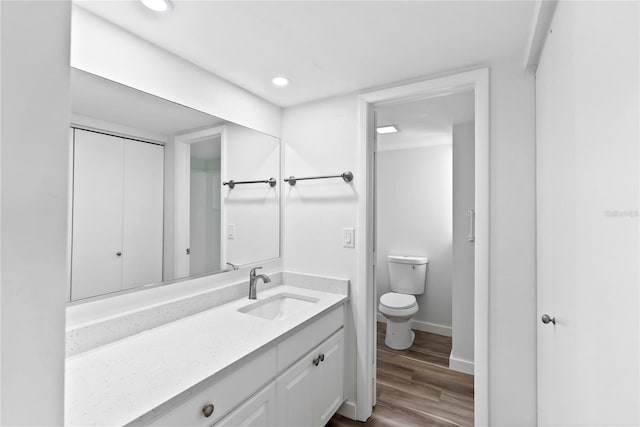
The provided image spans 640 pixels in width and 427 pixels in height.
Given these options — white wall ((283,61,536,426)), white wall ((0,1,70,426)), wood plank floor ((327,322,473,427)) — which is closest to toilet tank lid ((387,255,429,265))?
wood plank floor ((327,322,473,427))

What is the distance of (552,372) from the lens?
46.0 inches

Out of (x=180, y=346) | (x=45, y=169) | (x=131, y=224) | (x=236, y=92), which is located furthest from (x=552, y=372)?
(x=236, y=92)

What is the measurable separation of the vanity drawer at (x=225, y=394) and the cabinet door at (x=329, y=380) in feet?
1.52

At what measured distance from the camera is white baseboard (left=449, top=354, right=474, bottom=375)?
8.65 ft

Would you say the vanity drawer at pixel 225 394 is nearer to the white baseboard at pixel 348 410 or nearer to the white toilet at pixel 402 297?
the white baseboard at pixel 348 410

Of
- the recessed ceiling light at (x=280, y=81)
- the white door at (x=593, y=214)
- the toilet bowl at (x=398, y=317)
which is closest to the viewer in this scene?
the white door at (x=593, y=214)

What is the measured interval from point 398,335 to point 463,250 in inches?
42.8

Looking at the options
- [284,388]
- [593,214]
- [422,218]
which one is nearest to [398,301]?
[422,218]

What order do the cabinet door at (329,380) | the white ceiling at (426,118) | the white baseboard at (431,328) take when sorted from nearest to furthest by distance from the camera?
1. the cabinet door at (329,380)
2. the white ceiling at (426,118)
3. the white baseboard at (431,328)

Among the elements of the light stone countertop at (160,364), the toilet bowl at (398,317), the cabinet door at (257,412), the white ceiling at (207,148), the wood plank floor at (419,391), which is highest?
the white ceiling at (207,148)

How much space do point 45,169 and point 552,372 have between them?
1.59 metres

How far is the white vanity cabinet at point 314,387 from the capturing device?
147 centimetres

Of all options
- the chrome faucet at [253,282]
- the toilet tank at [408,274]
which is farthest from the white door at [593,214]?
the toilet tank at [408,274]

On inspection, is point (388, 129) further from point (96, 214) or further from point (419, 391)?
point (96, 214)
